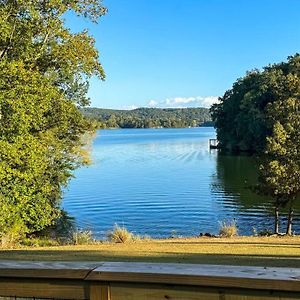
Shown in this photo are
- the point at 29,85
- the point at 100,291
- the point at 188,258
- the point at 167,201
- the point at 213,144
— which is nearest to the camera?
the point at 100,291

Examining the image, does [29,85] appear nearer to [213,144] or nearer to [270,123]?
[270,123]

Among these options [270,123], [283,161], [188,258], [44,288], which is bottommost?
[188,258]

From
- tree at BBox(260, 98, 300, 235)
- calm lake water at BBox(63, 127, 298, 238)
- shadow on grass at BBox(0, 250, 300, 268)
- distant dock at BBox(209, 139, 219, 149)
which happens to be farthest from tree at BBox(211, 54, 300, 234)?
shadow on grass at BBox(0, 250, 300, 268)

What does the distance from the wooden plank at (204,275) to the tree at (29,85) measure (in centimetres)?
1455

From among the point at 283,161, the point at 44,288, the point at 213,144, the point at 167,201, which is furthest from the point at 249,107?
the point at 44,288

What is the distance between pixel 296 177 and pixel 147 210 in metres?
→ 12.4

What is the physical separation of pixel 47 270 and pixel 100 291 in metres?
0.27

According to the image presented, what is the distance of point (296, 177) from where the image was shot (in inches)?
837

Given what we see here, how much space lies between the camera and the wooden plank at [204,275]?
198cm

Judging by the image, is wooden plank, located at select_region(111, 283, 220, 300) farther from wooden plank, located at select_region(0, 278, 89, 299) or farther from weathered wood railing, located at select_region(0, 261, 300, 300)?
wooden plank, located at select_region(0, 278, 89, 299)

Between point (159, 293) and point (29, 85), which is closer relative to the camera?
point (159, 293)

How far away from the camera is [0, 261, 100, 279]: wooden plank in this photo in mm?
2219

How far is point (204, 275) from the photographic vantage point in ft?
6.75

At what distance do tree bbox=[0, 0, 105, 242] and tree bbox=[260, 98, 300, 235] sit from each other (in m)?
8.36
